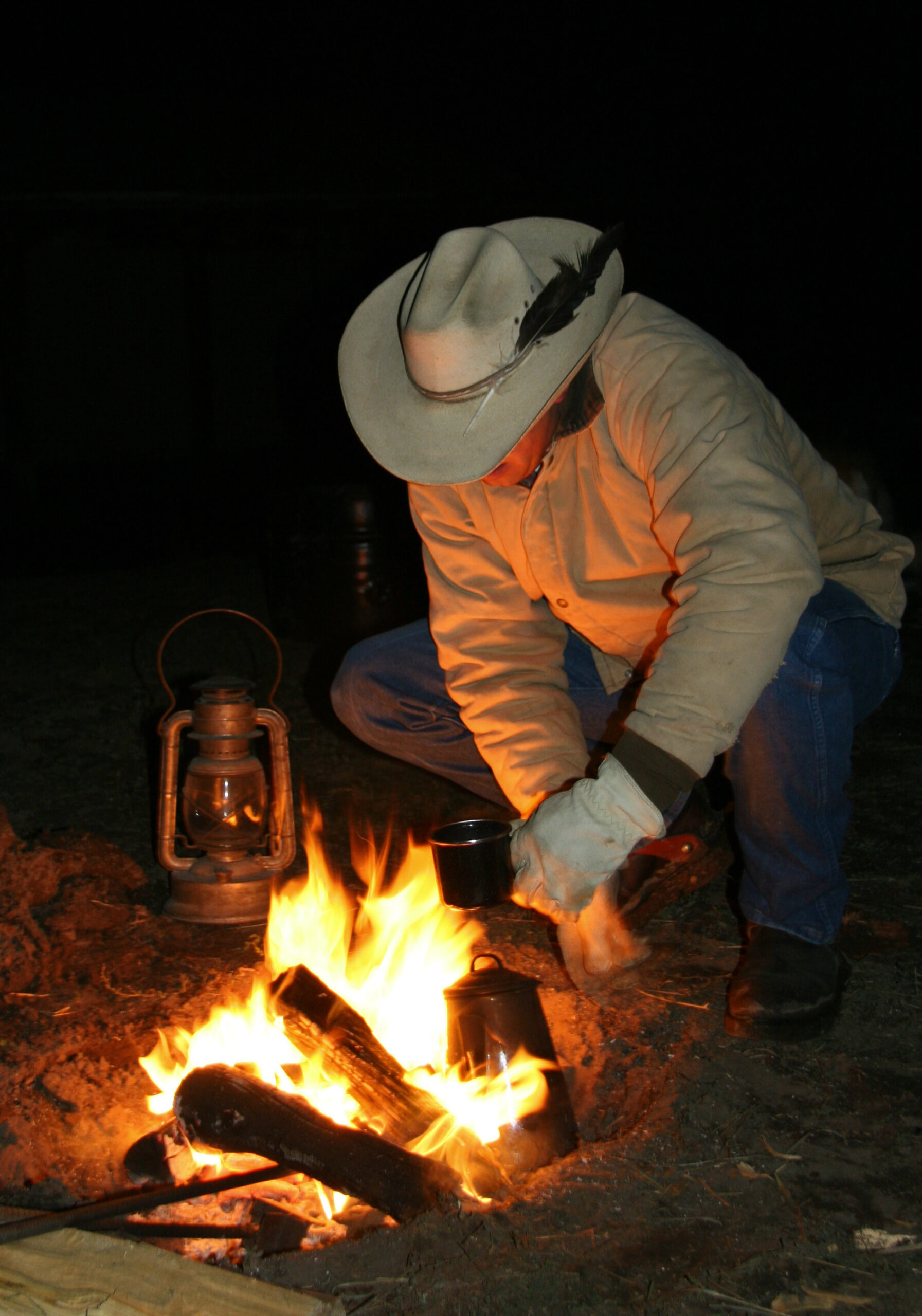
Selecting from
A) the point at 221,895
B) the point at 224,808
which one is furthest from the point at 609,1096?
the point at 224,808

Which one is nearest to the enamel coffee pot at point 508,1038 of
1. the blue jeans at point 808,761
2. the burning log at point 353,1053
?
the burning log at point 353,1053

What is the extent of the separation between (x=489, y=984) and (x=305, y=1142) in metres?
0.43

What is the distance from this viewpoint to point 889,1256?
1.61 meters

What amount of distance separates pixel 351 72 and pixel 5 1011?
1215 centimetres

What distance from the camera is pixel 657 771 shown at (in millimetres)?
1896

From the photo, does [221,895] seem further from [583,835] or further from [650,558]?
[650,558]

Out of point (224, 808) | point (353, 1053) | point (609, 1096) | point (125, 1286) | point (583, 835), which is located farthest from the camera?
point (224, 808)

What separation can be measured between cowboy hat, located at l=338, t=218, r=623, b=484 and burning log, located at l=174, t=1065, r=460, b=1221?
3.81 feet

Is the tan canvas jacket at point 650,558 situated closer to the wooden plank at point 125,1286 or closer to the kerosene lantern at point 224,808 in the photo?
the kerosene lantern at point 224,808

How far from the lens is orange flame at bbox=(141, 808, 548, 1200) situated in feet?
6.49

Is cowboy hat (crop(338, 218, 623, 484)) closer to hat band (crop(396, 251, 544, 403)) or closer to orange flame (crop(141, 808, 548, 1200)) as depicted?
hat band (crop(396, 251, 544, 403))

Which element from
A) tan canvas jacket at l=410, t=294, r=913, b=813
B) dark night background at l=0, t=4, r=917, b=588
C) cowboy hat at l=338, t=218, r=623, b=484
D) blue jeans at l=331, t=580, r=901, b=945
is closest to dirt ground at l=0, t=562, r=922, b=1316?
blue jeans at l=331, t=580, r=901, b=945

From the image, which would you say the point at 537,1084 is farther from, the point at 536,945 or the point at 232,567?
the point at 232,567

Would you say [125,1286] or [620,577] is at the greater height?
[620,577]
